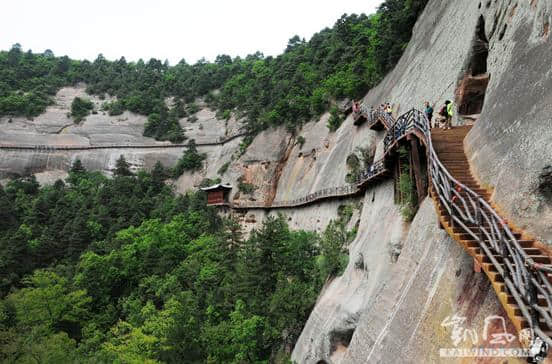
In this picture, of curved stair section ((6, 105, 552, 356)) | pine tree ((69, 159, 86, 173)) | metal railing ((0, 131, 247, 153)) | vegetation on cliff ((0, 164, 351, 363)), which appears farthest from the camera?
metal railing ((0, 131, 247, 153))

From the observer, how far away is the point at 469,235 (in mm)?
7461

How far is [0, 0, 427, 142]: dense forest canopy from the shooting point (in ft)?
121

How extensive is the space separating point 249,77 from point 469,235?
77389mm

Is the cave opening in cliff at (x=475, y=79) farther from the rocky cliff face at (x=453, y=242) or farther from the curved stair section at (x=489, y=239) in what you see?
the curved stair section at (x=489, y=239)

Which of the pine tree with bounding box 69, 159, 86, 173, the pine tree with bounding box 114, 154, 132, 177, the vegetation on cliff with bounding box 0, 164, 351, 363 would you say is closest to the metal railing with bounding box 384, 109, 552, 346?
the vegetation on cliff with bounding box 0, 164, 351, 363

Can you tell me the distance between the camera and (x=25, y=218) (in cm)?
4659

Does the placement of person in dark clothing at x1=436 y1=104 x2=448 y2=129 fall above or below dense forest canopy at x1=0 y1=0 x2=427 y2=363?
above

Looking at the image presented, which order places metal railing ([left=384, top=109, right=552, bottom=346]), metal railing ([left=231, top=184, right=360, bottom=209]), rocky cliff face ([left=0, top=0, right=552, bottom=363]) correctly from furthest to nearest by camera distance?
metal railing ([left=231, top=184, right=360, bottom=209]) → rocky cliff face ([left=0, top=0, right=552, bottom=363]) → metal railing ([left=384, top=109, right=552, bottom=346])

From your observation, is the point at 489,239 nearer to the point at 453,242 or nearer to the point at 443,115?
the point at 453,242

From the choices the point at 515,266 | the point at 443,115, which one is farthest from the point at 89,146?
the point at 515,266

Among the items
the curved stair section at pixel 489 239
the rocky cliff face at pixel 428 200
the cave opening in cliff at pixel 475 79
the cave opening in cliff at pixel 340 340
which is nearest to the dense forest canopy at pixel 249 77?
the rocky cliff face at pixel 428 200

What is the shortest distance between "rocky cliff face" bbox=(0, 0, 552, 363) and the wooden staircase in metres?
0.30

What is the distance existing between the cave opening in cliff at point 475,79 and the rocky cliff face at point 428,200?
4cm

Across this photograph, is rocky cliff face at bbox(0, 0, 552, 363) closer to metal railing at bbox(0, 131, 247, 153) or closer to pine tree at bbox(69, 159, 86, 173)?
metal railing at bbox(0, 131, 247, 153)
